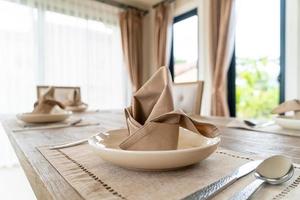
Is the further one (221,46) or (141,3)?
(141,3)

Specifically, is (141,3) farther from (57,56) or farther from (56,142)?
(56,142)

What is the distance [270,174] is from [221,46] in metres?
2.69

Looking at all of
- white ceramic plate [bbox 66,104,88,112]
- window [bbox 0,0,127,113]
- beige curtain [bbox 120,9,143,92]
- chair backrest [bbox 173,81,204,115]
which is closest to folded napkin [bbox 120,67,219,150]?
chair backrest [bbox 173,81,204,115]

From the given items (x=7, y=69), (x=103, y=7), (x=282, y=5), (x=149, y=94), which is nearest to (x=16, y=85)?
(x=7, y=69)

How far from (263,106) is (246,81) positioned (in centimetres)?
38

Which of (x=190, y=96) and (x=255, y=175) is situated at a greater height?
(x=190, y=96)

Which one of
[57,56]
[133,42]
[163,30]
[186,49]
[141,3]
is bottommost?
[57,56]

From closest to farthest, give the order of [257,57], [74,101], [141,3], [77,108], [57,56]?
[77,108] → [74,101] → [257,57] → [57,56] → [141,3]

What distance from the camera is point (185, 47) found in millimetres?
3727

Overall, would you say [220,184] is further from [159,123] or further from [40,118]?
[40,118]

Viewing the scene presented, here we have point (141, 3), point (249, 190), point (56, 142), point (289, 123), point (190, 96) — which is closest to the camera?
point (249, 190)

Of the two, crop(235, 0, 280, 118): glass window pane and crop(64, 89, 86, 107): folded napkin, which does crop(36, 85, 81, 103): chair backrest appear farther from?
crop(235, 0, 280, 118): glass window pane

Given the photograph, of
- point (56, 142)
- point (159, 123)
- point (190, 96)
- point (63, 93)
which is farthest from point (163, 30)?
point (159, 123)

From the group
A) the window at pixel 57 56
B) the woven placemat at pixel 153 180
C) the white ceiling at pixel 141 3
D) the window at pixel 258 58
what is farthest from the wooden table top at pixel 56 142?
the white ceiling at pixel 141 3
